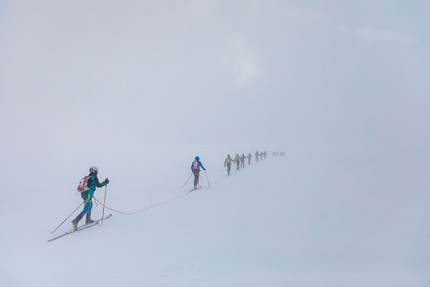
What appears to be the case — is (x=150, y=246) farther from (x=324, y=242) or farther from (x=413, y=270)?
(x=413, y=270)

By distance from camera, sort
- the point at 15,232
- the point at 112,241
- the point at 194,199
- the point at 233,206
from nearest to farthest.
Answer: the point at 112,241
the point at 15,232
the point at 233,206
the point at 194,199

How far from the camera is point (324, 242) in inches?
227

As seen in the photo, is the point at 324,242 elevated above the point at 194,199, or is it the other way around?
the point at 194,199

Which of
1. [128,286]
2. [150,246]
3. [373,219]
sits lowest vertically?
[128,286]

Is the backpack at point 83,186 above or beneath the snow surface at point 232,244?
above

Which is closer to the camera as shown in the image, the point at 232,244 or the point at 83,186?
the point at 232,244

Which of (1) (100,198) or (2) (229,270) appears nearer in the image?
(2) (229,270)

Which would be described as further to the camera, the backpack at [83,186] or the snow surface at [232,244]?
the backpack at [83,186]

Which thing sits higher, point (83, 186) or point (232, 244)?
point (83, 186)

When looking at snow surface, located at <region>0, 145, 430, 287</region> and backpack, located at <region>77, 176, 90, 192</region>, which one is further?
backpack, located at <region>77, 176, 90, 192</region>

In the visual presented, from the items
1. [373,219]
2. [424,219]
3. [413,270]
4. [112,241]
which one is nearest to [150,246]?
[112,241]

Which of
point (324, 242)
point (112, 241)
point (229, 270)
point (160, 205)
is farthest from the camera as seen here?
point (160, 205)

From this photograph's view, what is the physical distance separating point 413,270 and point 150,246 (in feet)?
20.1

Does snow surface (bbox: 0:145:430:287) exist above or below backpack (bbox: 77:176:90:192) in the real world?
below
